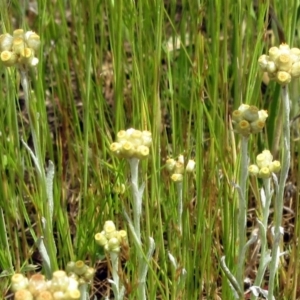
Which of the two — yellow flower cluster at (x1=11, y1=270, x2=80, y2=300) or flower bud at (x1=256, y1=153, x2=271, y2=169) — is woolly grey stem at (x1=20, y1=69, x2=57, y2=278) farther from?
flower bud at (x1=256, y1=153, x2=271, y2=169)

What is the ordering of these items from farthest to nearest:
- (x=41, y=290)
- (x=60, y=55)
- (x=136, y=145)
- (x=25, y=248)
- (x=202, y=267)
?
(x=60, y=55), (x=25, y=248), (x=202, y=267), (x=136, y=145), (x=41, y=290)

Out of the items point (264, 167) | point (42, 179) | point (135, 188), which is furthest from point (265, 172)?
point (42, 179)

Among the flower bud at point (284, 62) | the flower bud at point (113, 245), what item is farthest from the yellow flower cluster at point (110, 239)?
the flower bud at point (284, 62)

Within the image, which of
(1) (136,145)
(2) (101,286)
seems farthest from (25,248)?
(1) (136,145)

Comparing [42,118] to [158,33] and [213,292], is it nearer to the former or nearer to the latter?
[158,33]

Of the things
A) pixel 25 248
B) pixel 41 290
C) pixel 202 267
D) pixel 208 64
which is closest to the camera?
pixel 41 290

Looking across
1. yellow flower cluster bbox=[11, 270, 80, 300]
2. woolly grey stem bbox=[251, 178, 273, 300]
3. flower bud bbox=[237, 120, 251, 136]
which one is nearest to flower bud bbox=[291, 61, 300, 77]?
flower bud bbox=[237, 120, 251, 136]
